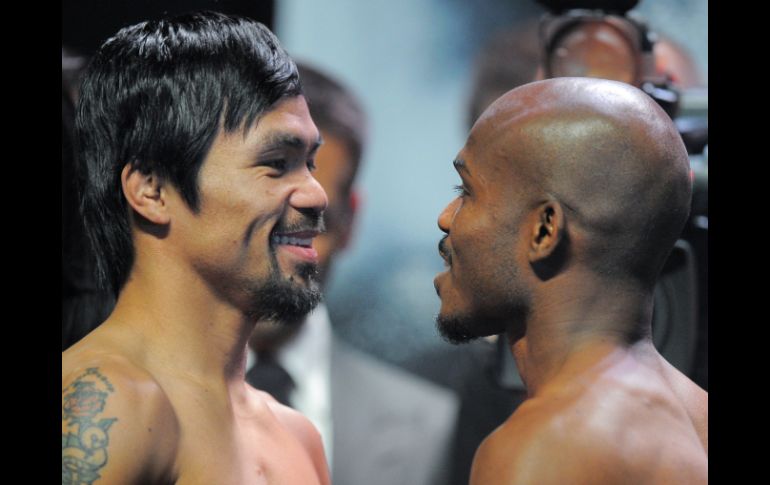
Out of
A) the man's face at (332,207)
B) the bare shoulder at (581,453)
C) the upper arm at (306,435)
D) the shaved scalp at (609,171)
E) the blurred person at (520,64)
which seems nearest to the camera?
the bare shoulder at (581,453)

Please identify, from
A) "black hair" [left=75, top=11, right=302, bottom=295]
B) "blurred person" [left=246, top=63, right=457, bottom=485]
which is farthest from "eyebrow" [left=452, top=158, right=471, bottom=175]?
"blurred person" [left=246, top=63, right=457, bottom=485]

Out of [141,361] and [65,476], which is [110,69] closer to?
[141,361]

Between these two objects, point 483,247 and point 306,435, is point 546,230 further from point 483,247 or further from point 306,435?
point 306,435

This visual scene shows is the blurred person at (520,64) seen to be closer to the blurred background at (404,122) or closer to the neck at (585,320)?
→ the blurred background at (404,122)

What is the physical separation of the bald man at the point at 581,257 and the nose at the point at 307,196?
345mm

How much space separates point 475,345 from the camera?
3.49 metres

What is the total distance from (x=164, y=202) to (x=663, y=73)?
6.28ft

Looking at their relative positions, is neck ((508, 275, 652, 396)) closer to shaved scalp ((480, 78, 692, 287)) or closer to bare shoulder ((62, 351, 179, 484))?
shaved scalp ((480, 78, 692, 287))

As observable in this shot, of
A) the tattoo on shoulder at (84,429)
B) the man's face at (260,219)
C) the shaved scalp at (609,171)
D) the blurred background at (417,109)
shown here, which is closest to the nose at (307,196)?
the man's face at (260,219)

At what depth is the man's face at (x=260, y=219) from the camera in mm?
2143

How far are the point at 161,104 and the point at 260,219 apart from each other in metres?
0.32

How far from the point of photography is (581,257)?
6.47 ft

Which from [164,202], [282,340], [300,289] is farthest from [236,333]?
[282,340]

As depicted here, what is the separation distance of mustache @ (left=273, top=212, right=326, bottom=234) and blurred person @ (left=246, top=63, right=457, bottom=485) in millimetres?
1317
